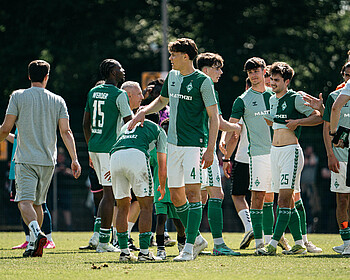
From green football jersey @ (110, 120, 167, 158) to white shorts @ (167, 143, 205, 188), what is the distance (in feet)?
0.51

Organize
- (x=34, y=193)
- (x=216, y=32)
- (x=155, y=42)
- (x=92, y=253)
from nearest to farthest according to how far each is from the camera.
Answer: (x=34, y=193)
(x=92, y=253)
(x=216, y=32)
(x=155, y=42)

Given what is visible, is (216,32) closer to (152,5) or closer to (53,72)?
(152,5)

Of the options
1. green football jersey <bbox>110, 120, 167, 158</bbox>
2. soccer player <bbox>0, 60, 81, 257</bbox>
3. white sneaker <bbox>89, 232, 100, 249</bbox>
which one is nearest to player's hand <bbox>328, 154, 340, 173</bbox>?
green football jersey <bbox>110, 120, 167, 158</bbox>

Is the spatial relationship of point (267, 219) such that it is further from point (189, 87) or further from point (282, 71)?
point (189, 87)

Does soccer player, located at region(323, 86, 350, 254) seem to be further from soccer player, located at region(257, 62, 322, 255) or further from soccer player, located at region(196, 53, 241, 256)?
soccer player, located at region(196, 53, 241, 256)

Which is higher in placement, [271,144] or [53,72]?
[53,72]

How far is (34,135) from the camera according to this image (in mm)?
9867

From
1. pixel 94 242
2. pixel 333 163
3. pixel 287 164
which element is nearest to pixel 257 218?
pixel 287 164

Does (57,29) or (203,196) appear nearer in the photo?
(203,196)

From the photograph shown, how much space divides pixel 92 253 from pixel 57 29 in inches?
709

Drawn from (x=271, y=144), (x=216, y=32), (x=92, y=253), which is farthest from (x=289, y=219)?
(x=216, y=32)

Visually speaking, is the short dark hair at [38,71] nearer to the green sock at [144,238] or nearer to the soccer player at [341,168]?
the green sock at [144,238]

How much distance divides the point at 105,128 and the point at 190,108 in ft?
6.34

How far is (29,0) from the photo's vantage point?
27281 mm
